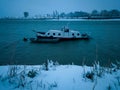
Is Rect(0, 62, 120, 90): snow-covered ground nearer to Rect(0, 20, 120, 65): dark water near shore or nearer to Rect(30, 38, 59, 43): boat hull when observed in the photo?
Rect(0, 20, 120, 65): dark water near shore

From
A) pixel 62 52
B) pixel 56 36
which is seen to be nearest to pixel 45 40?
pixel 56 36

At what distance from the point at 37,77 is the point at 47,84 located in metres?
0.63

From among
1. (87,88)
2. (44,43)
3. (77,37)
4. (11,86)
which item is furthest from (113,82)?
(77,37)

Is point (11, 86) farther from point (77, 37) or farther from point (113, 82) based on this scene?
point (77, 37)

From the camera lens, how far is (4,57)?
16.3m

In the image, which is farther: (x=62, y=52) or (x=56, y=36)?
(x=56, y=36)

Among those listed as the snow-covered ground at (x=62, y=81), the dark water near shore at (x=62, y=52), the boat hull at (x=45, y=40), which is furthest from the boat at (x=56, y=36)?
the snow-covered ground at (x=62, y=81)

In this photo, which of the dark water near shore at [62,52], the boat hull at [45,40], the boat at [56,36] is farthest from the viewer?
the boat at [56,36]

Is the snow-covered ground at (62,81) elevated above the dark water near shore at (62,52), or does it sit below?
above

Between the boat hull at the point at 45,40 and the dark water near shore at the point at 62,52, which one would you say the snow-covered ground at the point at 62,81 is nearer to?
the dark water near shore at the point at 62,52

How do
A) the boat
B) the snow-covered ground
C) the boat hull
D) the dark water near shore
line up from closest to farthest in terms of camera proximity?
the snow-covered ground < the dark water near shore < the boat hull < the boat

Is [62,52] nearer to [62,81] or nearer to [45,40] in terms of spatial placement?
[45,40]

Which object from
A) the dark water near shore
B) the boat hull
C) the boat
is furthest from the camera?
the boat

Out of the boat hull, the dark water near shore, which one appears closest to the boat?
the boat hull
